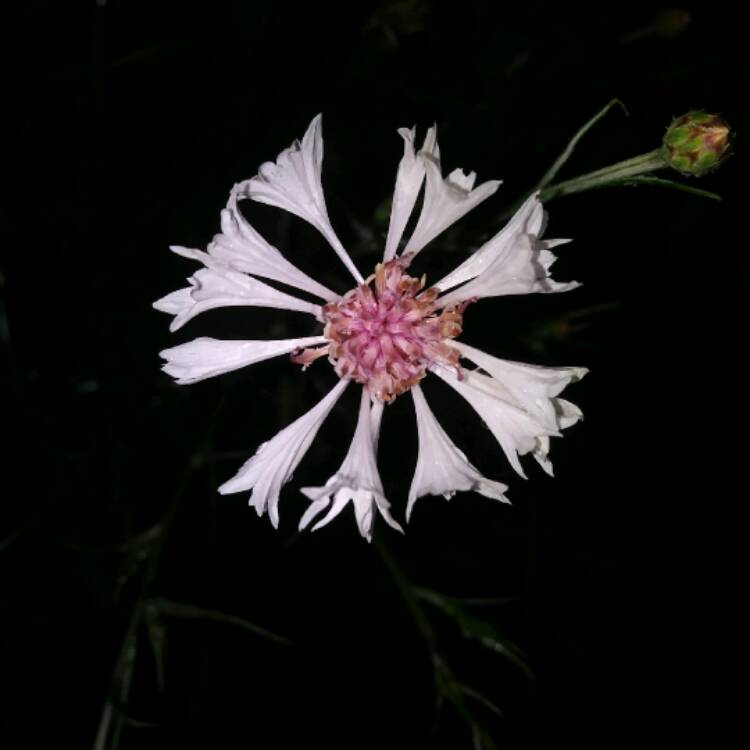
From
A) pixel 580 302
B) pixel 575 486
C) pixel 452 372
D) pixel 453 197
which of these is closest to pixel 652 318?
pixel 580 302

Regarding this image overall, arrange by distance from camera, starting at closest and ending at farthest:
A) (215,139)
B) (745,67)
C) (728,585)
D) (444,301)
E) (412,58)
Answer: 1. (444,301)
2. (215,139)
3. (412,58)
4. (745,67)
5. (728,585)

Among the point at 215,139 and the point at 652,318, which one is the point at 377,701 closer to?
the point at 652,318

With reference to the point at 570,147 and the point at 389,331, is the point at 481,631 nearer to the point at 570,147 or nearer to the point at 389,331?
the point at 389,331

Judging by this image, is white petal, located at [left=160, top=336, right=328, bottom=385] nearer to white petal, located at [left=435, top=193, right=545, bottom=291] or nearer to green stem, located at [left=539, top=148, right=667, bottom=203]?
white petal, located at [left=435, top=193, right=545, bottom=291]

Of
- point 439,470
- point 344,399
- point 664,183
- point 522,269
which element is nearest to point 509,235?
point 522,269

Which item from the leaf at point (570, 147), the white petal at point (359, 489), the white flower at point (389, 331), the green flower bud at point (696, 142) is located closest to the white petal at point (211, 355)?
the white flower at point (389, 331)

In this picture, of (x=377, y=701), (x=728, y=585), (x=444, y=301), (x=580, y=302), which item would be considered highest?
(x=580, y=302)

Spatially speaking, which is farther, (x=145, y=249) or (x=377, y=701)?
(x=377, y=701)

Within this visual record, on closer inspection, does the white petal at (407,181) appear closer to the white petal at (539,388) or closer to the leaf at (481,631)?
the white petal at (539,388)
